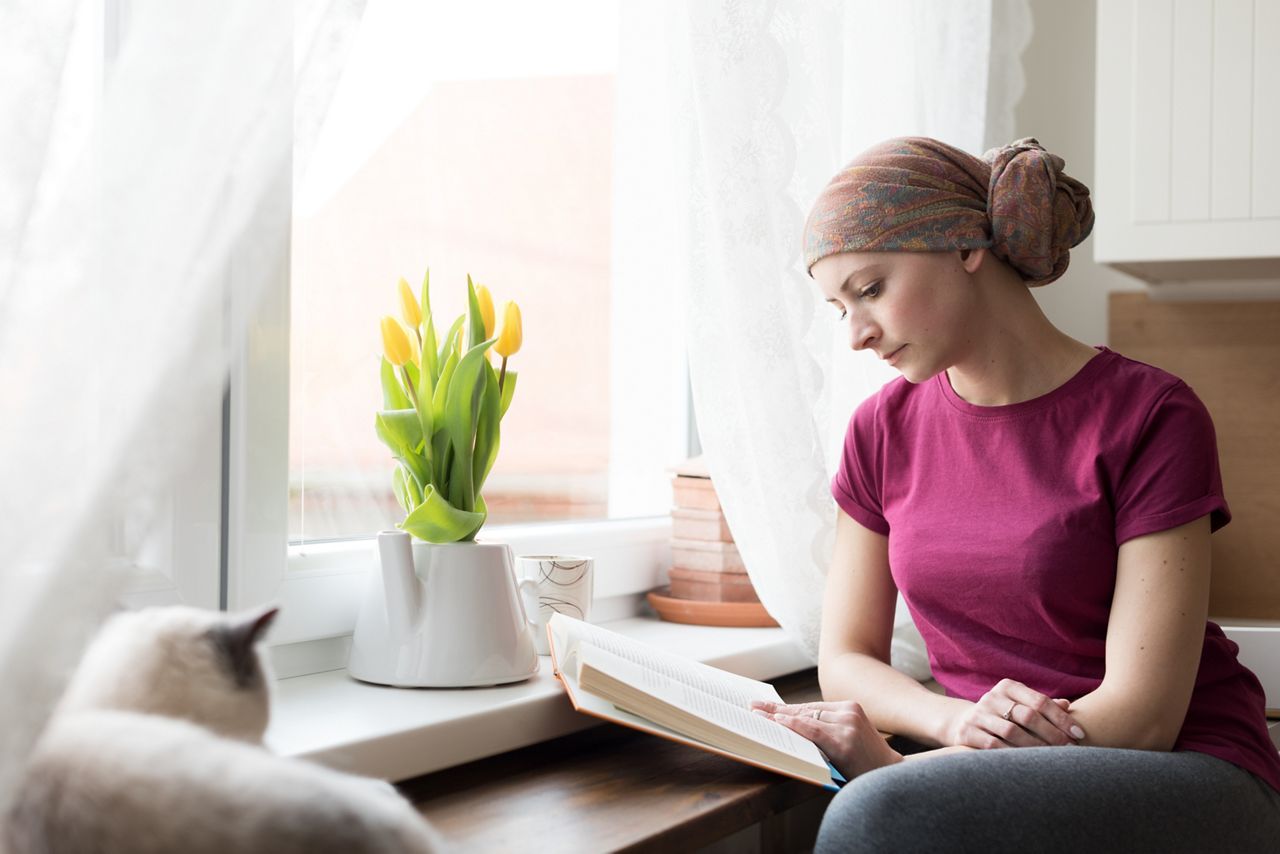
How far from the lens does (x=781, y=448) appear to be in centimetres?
152

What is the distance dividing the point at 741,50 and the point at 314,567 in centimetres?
78

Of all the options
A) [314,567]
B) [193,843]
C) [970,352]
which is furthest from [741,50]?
[193,843]

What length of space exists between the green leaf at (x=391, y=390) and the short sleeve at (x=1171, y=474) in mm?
755

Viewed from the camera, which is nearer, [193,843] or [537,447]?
[193,843]

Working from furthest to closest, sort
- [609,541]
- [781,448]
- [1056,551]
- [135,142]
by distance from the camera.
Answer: [609,541], [781,448], [1056,551], [135,142]

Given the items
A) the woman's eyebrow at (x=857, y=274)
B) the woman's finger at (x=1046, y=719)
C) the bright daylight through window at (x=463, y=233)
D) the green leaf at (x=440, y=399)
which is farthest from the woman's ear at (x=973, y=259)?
the bright daylight through window at (x=463, y=233)

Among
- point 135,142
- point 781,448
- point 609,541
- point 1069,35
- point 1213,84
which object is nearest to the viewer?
point 135,142

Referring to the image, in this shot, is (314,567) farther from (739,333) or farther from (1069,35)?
(1069,35)

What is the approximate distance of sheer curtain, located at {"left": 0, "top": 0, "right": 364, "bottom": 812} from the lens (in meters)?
0.67

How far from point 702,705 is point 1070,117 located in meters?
1.69

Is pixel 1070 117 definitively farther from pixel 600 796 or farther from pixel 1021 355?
pixel 600 796

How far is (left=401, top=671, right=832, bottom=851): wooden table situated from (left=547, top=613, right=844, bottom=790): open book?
5 cm

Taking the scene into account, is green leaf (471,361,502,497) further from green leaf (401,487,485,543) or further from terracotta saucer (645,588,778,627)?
terracotta saucer (645,588,778,627)

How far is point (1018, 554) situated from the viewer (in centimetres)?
127
